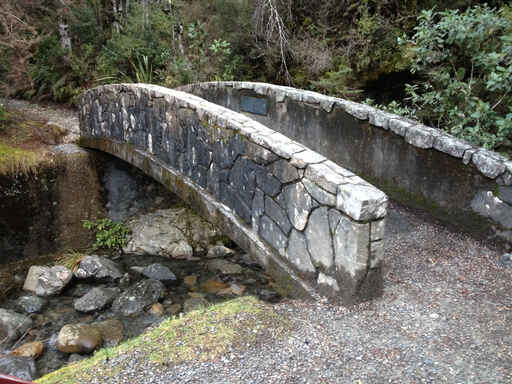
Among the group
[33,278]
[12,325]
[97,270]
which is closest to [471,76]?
[97,270]

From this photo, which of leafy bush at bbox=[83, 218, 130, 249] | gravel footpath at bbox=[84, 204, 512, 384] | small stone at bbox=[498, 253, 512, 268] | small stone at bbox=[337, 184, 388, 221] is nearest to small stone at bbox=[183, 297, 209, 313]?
gravel footpath at bbox=[84, 204, 512, 384]

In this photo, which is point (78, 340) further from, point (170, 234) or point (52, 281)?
point (170, 234)

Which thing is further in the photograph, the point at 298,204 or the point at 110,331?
the point at 110,331

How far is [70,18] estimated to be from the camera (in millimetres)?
10383

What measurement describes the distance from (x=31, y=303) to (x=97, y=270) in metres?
0.98

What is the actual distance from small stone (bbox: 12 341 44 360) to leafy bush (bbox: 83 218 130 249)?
9.27 feet

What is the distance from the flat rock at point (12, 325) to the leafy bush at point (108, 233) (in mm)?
2228

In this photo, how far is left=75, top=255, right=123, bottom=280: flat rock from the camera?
21.0ft

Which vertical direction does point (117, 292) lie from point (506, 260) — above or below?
below

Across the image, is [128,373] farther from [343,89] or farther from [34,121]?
[34,121]

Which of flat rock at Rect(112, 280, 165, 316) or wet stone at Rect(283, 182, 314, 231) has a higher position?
wet stone at Rect(283, 182, 314, 231)

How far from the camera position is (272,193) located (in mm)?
3838

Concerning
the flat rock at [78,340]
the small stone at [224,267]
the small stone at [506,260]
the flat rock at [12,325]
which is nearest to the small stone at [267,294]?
the small stone at [224,267]

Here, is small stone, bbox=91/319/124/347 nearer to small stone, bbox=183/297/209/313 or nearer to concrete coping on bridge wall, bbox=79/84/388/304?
small stone, bbox=183/297/209/313
